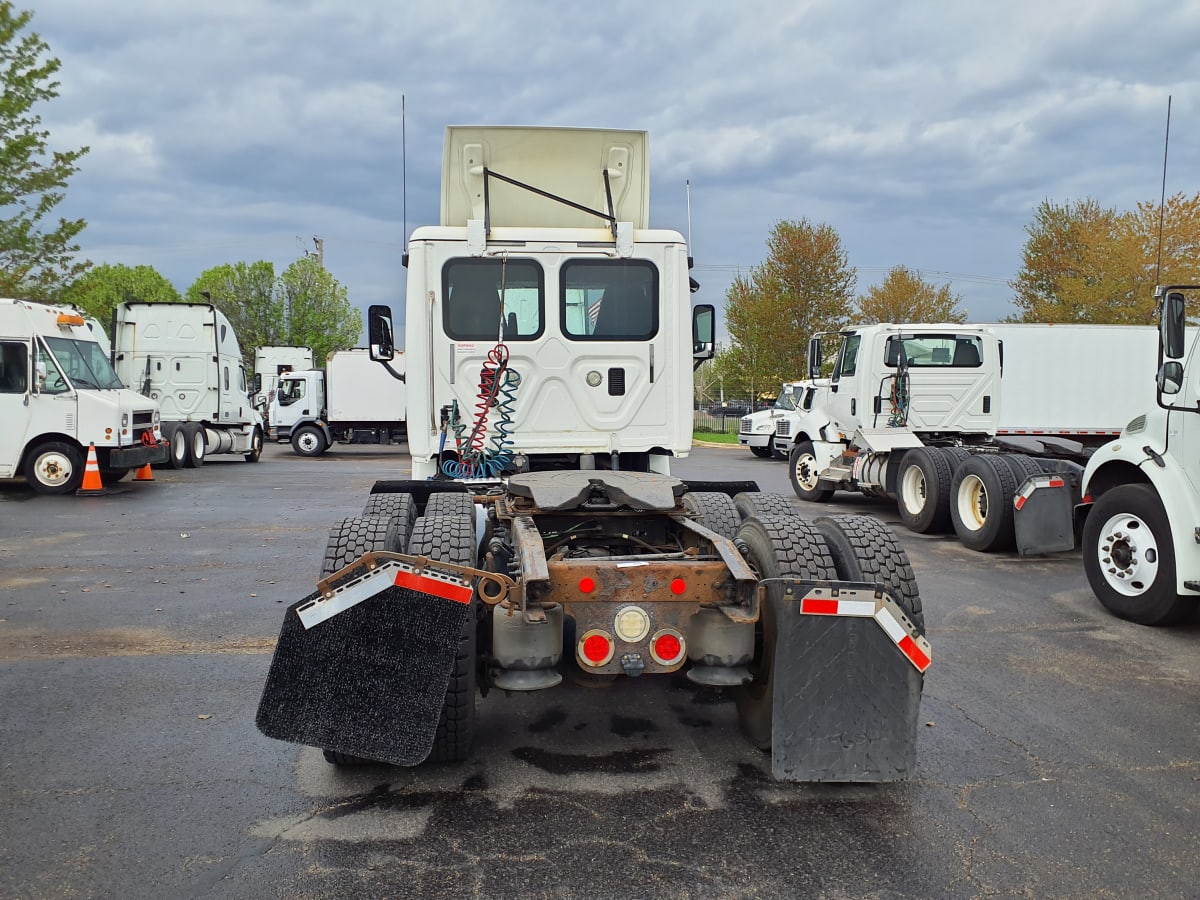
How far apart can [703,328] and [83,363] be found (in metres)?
12.3

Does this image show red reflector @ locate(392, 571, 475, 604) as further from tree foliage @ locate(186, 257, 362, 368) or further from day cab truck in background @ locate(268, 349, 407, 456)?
tree foliage @ locate(186, 257, 362, 368)

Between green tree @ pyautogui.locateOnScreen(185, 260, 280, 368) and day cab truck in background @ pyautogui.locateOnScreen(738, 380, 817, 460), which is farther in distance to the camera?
green tree @ pyautogui.locateOnScreen(185, 260, 280, 368)

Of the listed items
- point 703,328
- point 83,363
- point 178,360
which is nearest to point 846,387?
point 703,328

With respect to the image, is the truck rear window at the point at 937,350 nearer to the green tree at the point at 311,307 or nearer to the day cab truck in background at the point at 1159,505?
the day cab truck in background at the point at 1159,505

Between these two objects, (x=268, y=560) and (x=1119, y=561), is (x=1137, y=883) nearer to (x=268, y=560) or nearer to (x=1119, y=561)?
(x=1119, y=561)

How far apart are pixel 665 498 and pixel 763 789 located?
1468 millimetres

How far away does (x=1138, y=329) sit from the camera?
18.5 metres

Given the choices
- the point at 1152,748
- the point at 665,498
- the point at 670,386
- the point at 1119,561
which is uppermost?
the point at 670,386

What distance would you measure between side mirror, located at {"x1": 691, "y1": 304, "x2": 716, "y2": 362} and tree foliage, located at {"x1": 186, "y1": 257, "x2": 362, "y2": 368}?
41.9 meters

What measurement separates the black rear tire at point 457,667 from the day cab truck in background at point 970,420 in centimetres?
688

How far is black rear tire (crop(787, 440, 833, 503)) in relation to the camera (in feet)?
47.0

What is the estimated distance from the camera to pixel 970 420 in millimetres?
12617

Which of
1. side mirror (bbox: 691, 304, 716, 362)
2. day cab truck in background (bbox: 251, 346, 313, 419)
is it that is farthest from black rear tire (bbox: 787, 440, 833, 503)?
day cab truck in background (bbox: 251, 346, 313, 419)

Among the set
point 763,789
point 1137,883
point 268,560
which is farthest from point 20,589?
point 1137,883
